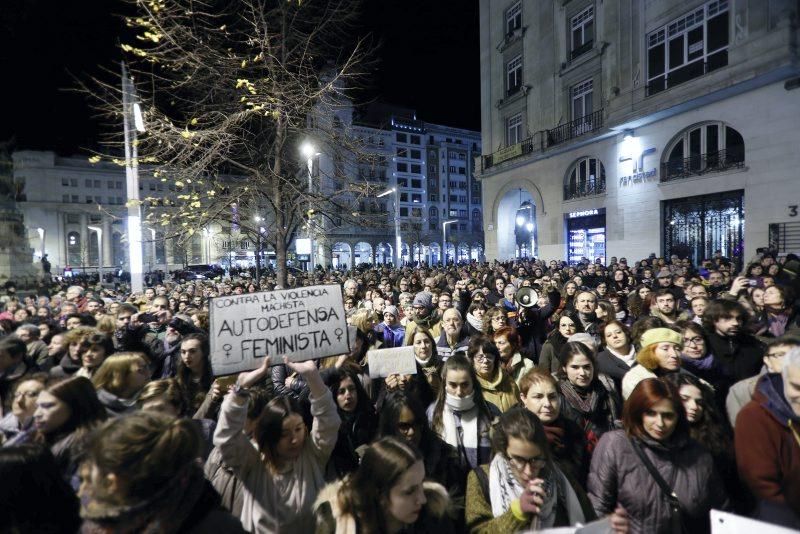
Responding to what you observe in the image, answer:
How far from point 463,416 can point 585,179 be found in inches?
938

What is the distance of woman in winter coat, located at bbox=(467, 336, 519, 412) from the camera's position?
414 centimetres

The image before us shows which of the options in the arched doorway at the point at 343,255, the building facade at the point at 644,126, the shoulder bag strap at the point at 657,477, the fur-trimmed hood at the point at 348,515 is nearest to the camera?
the fur-trimmed hood at the point at 348,515

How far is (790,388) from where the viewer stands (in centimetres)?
238

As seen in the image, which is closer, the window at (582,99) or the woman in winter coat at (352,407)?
the woman in winter coat at (352,407)

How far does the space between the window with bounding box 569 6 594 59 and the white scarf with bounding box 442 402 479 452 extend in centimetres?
2593

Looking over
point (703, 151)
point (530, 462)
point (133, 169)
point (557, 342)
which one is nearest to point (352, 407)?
point (530, 462)

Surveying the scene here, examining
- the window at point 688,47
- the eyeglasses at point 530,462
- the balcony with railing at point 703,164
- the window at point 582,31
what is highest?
the window at point 582,31

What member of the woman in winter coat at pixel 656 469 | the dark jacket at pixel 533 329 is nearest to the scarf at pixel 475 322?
the dark jacket at pixel 533 329

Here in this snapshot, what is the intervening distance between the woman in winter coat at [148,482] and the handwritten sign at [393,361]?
8.25 feet

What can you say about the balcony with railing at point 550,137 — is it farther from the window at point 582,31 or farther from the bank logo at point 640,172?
the window at point 582,31

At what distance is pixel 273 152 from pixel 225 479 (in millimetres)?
7893

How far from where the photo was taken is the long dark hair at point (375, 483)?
7.07 feet

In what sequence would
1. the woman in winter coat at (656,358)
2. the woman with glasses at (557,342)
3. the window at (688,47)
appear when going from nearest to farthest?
the woman in winter coat at (656,358)
the woman with glasses at (557,342)
the window at (688,47)

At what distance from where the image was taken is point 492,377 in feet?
13.9
